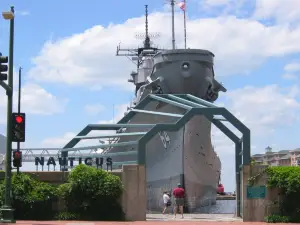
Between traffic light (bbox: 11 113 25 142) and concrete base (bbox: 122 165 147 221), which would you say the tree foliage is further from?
traffic light (bbox: 11 113 25 142)

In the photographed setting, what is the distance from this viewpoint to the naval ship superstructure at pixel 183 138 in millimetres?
38094

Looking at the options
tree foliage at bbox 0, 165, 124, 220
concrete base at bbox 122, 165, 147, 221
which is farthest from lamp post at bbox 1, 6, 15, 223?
concrete base at bbox 122, 165, 147, 221

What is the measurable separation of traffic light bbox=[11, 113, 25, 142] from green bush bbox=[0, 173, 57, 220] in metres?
3.28

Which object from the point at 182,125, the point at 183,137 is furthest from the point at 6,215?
the point at 183,137

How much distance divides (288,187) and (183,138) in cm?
1375

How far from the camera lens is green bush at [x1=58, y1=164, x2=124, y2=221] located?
82.4 ft

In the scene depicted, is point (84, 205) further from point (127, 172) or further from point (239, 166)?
point (239, 166)

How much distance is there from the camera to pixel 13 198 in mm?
24406

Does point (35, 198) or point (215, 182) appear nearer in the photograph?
point (35, 198)

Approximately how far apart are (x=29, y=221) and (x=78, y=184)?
2.70 m

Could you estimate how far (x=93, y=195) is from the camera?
25.1 metres

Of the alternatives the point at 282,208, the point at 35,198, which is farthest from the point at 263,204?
the point at 35,198

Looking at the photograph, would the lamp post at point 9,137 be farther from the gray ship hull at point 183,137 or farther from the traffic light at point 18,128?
the gray ship hull at point 183,137

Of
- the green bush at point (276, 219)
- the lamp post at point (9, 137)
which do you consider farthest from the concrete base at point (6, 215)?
the green bush at point (276, 219)
